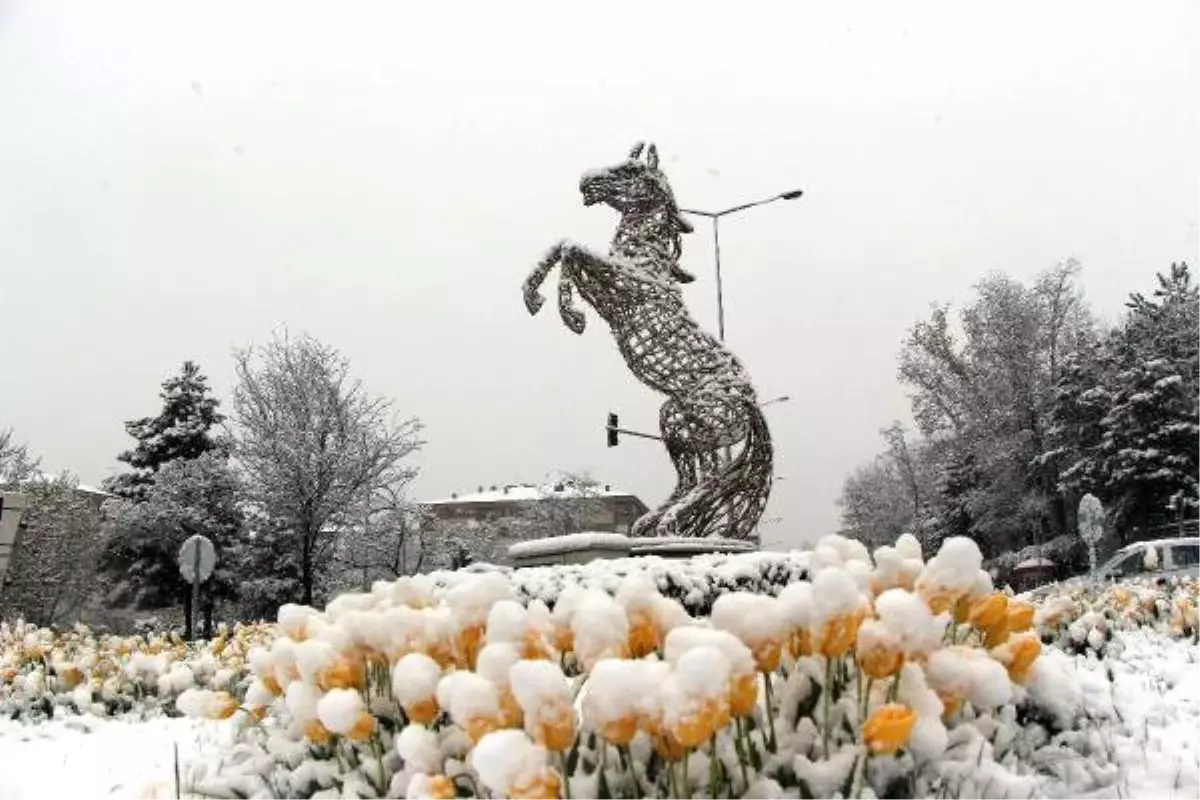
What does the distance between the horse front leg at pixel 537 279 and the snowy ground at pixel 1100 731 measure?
788cm

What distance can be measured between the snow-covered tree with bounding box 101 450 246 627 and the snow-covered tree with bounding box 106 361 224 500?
4.83m

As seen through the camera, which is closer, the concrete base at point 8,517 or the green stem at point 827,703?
the green stem at point 827,703

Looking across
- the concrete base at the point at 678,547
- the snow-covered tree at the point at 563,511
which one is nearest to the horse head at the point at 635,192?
the concrete base at the point at 678,547

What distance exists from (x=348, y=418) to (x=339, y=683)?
81.7 ft

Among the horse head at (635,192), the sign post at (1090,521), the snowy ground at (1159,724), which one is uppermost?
the horse head at (635,192)

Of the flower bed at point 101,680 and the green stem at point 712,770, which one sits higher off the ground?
the green stem at point 712,770

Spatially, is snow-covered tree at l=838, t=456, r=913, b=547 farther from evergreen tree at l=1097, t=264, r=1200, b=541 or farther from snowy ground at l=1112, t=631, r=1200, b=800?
snowy ground at l=1112, t=631, r=1200, b=800

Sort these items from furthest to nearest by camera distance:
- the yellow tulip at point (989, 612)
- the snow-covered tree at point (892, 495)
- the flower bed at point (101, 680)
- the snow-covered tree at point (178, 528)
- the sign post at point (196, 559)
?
the snow-covered tree at point (892, 495)
the snow-covered tree at point (178, 528)
the sign post at point (196, 559)
the flower bed at point (101, 680)
the yellow tulip at point (989, 612)

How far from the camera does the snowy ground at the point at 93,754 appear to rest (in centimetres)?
397

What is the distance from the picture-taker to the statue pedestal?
12.1 m

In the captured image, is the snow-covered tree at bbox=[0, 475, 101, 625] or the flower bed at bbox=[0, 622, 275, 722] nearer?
the flower bed at bbox=[0, 622, 275, 722]

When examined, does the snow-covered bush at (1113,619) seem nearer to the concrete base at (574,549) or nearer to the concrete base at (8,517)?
the concrete base at (574,549)

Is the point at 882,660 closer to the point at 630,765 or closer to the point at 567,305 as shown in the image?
the point at 630,765

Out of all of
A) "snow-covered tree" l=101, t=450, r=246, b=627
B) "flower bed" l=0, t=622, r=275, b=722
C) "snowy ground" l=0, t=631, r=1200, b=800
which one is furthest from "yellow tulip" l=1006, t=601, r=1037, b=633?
"snow-covered tree" l=101, t=450, r=246, b=627
